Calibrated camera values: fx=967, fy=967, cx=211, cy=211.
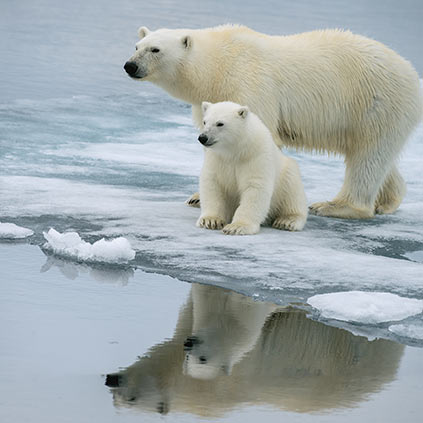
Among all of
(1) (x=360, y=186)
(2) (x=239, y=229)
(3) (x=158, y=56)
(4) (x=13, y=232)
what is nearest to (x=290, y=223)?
(2) (x=239, y=229)

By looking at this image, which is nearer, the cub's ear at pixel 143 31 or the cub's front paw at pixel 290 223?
the cub's front paw at pixel 290 223

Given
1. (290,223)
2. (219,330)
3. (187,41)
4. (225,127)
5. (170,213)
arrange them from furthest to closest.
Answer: (187,41) < (170,213) < (290,223) < (225,127) < (219,330)

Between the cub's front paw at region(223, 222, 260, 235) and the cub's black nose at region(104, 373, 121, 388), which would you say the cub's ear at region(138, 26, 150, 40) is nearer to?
the cub's front paw at region(223, 222, 260, 235)

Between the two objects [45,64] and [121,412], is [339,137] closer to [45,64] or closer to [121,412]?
[121,412]

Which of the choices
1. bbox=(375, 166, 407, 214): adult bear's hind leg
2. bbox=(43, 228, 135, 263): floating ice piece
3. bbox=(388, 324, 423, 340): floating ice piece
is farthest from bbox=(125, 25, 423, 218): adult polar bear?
bbox=(388, 324, 423, 340): floating ice piece

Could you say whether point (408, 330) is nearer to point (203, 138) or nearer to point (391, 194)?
point (203, 138)

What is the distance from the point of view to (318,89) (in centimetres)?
670

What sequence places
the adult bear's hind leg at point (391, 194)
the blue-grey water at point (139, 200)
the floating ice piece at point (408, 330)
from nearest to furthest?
the floating ice piece at point (408, 330) → the blue-grey water at point (139, 200) → the adult bear's hind leg at point (391, 194)

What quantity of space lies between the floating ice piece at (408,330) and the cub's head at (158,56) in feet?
9.57

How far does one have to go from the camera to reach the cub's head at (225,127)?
558 centimetres

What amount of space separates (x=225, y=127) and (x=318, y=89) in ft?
4.38

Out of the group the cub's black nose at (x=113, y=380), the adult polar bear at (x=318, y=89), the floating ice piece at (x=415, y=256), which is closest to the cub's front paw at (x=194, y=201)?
the adult polar bear at (x=318, y=89)

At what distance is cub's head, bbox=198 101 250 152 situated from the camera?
5.58 meters

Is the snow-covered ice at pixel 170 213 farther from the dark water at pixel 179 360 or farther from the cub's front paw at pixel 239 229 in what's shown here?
the dark water at pixel 179 360
